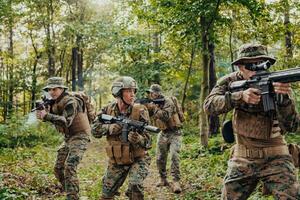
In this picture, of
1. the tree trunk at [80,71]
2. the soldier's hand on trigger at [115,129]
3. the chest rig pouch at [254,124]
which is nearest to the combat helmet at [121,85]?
the soldier's hand on trigger at [115,129]

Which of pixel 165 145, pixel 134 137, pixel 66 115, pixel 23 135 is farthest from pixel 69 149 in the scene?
pixel 23 135

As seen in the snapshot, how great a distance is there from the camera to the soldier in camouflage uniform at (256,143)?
4.43m

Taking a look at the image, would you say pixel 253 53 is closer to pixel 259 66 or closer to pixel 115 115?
pixel 259 66

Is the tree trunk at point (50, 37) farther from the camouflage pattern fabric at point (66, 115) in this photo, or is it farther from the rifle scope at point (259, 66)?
the rifle scope at point (259, 66)

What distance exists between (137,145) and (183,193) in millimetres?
3356

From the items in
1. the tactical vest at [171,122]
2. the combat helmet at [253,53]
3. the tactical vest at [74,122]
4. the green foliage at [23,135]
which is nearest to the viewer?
the combat helmet at [253,53]


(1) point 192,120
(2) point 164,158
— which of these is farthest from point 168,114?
(1) point 192,120

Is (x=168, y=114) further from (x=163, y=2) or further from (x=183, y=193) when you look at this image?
(x=163, y=2)

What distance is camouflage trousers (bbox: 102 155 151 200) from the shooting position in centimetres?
616

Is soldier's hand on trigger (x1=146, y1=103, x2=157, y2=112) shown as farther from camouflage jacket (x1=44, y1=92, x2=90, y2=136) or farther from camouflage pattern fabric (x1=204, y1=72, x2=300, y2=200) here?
camouflage pattern fabric (x1=204, y1=72, x2=300, y2=200)

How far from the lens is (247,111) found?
4.69 meters

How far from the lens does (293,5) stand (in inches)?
547

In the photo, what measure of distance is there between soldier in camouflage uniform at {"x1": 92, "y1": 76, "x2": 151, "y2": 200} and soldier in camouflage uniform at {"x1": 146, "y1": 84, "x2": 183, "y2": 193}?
305 cm

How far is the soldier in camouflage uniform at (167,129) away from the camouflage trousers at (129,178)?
3.14m
